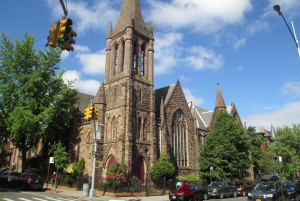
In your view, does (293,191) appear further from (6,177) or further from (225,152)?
(6,177)

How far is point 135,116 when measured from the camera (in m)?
31.7

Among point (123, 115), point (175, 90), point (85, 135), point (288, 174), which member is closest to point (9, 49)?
point (85, 135)

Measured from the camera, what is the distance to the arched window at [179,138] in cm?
3597

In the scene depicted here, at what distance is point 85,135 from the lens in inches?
1363

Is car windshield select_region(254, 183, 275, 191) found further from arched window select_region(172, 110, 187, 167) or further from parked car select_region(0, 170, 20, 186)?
parked car select_region(0, 170, 20, 186)

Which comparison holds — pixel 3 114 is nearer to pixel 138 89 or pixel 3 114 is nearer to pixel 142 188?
pixel 138 89

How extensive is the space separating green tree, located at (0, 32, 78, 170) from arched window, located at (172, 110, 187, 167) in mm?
14649

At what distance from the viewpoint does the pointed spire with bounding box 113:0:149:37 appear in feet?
119

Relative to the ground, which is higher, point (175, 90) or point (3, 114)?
point (175, 90)

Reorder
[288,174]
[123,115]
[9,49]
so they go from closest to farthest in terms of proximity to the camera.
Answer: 1. [123,115]
2. [9,49]
3. [288,174]

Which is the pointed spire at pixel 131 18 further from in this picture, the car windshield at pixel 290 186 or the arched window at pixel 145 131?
the car windshield at pixel 290 186

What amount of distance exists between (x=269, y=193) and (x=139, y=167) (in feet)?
55.7

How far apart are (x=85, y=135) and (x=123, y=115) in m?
7.59

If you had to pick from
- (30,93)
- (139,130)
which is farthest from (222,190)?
(30,93)
